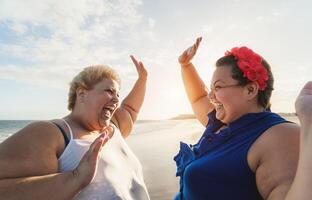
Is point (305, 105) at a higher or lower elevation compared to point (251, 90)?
higher

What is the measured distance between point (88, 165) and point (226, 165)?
110cm

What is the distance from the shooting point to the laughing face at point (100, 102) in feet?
10.5

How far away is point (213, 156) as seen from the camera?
2.51 metres

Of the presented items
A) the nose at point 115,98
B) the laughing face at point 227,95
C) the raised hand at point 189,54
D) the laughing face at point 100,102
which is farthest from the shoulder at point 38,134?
the raised hand at point 189,54

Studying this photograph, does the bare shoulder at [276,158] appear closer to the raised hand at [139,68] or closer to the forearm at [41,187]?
the forearm at [41,187]

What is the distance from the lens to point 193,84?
411cm

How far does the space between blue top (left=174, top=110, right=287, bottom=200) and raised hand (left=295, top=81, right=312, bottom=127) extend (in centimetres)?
72

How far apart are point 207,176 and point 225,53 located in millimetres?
1138

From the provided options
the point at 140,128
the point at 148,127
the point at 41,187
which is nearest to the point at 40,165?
the point at 41,187

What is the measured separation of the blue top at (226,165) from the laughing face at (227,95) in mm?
101

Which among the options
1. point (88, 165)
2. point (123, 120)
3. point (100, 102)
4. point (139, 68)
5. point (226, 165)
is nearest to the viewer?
point (226, 165)

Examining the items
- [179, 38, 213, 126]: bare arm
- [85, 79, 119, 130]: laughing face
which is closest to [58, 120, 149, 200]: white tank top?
[85, 79, 119, 130]: laughing face

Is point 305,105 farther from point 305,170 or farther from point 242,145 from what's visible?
point 242,145

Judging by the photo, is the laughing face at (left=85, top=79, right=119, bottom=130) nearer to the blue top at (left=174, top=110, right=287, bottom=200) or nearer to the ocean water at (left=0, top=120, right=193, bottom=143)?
the blue top at (left=174, top=110, right=287, bottom=200)
